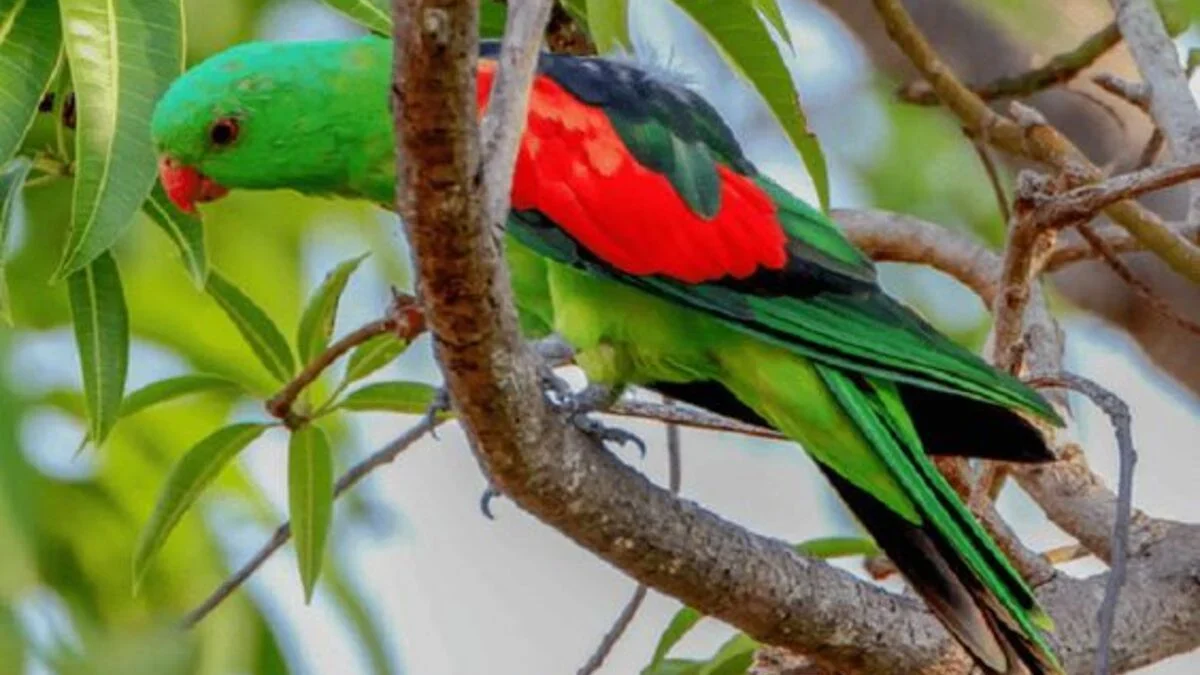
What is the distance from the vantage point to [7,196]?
199 cm

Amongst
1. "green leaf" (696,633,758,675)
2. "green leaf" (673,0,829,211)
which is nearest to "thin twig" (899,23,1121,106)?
"green leaf" (673,0,829,211)

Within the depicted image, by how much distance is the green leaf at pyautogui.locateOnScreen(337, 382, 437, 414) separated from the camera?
2.39 meters

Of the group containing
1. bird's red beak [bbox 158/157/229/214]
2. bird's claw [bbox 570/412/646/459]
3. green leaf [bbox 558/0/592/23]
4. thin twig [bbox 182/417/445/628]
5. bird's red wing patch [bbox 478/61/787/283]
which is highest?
green leaf [bbox 558/0/592/23]

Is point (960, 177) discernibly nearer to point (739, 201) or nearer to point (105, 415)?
point (739, 201)

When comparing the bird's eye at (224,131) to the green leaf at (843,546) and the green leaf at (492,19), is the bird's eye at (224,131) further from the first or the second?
the green leaf at (843,546)

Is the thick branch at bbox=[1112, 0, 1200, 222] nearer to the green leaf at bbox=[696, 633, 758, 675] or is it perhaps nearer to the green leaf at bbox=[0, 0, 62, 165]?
the green leaf at bbox=[696, 633, 758, 675]

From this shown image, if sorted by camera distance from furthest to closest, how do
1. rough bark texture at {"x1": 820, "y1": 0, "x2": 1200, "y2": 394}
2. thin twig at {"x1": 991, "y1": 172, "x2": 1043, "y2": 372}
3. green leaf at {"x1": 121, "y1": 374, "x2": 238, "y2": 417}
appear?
rough bark texture at {"x1": 820, "y1": 0, "x2": 1200, "y2": 394}
green leaf at {"x1": 121, "y1": 374, "x2": 238, "y2": 417}
thin twig at {"x1": 991, "y1": 172, "x2": 1043, "y2": 372}

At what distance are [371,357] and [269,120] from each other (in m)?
0.37

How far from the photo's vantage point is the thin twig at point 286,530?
2.17 meters

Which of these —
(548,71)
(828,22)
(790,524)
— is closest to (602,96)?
(548,71)

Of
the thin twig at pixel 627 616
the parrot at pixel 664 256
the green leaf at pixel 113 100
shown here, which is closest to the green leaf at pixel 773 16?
the parrot at pixel 664 256

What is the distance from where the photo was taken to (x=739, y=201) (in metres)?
2.13

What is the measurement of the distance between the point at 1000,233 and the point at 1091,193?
1541 millimetres

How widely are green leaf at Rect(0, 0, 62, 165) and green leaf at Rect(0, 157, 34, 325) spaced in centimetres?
12
